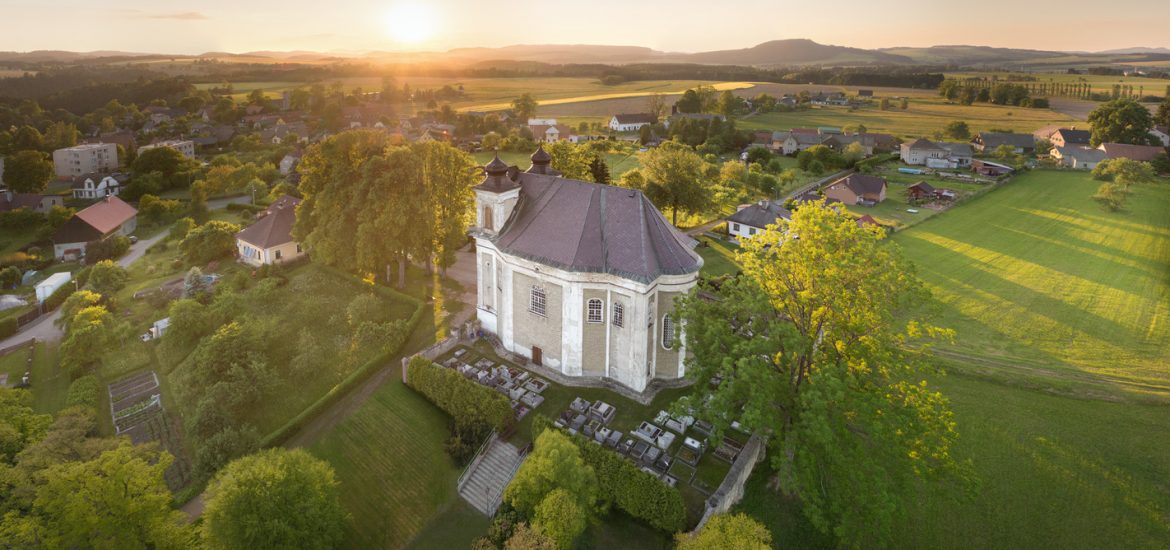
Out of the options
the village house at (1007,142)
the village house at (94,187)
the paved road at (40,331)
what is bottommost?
the paved road at (40,331)

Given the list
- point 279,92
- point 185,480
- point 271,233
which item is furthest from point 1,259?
point 279,92

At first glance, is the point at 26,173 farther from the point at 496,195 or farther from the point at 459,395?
the point at 459,395

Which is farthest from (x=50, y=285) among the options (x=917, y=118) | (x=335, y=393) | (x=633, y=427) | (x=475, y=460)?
(x=917, y=118)

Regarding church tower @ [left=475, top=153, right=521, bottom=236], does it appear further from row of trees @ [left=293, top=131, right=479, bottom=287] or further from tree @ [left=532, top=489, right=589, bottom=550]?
tree @ [left=532, top=489, right=589, bottom=550]

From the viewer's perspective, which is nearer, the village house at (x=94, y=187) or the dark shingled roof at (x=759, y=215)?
the dark shingled roof at (x=759, y=215)

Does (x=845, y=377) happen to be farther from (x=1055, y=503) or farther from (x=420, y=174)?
(x=420, y=174)

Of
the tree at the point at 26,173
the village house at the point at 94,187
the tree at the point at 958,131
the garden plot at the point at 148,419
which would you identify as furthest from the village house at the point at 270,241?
the tree at the point at 958,131

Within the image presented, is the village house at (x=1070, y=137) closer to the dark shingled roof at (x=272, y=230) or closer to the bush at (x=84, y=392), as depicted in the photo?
the dark shingled roof at (x=272, y=230)
